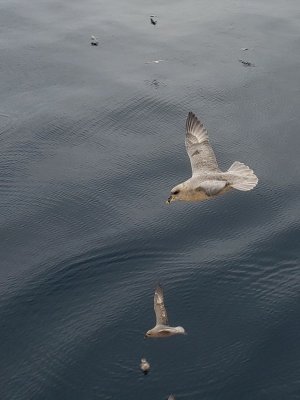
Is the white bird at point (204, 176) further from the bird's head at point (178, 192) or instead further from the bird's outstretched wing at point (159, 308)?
the bird's outstretched wing at point (159, 308)

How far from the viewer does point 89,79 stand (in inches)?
3238

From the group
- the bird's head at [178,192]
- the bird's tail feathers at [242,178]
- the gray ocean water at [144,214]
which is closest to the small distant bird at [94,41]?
the gray ocean water at [144,214]

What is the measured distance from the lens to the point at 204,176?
3428 centimetres

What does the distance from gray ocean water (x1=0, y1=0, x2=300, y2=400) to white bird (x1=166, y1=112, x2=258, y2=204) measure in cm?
1693

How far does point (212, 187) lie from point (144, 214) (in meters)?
29.2

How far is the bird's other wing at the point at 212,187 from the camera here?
3167cm

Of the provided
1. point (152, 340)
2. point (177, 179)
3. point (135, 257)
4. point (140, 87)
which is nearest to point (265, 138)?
A: point (177, 179)

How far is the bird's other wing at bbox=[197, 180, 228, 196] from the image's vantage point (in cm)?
3167

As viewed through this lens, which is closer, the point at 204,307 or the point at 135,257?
the point at 204,307

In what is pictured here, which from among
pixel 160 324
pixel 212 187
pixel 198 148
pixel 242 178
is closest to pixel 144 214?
pixel 160 324

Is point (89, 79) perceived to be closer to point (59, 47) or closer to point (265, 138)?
point (59, 47)

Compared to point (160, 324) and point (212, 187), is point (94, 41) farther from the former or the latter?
point (212, 187)

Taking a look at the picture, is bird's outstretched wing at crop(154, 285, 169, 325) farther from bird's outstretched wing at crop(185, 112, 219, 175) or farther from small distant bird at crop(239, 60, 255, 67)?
small distant bird at crop(239, 60, 255, 67)

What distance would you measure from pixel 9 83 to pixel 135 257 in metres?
35.8
